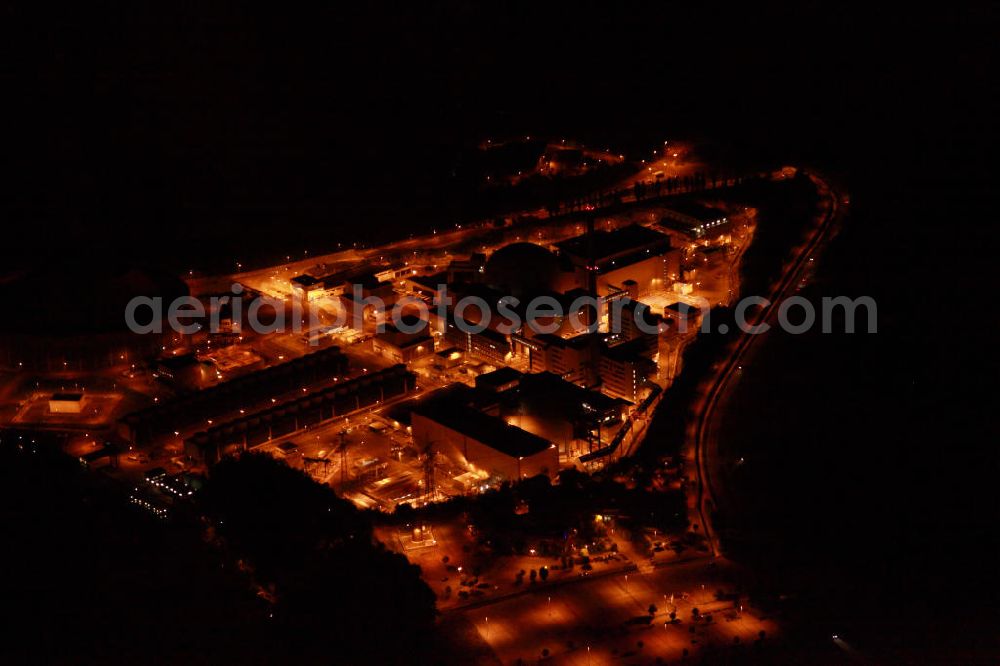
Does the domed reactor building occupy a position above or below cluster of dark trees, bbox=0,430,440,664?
above

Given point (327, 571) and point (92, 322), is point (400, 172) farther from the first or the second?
point (327, 571)

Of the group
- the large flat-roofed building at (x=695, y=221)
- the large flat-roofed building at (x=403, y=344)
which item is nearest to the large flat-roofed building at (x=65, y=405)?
the large flat-roofed building at (x=403, y=344)

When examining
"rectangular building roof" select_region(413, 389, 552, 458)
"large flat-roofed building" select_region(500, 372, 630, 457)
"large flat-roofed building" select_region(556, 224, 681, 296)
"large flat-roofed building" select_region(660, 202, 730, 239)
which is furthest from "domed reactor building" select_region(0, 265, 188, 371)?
"large flat-roofed building" select_region(660, 202, 730, 239)

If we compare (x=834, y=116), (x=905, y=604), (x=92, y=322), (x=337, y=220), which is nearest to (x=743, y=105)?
(x=834, y=116)

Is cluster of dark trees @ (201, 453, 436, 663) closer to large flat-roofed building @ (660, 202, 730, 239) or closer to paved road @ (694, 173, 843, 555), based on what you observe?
paved road @ (694, 173, 843, 555)

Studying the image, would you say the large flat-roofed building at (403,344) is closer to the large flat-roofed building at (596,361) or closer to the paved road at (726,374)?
the large flat-roofed building at (596,361)

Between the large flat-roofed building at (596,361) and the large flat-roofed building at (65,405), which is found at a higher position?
the large flat-roofed building at (596,361)

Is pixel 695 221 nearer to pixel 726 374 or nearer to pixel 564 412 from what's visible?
pixel 726 374
